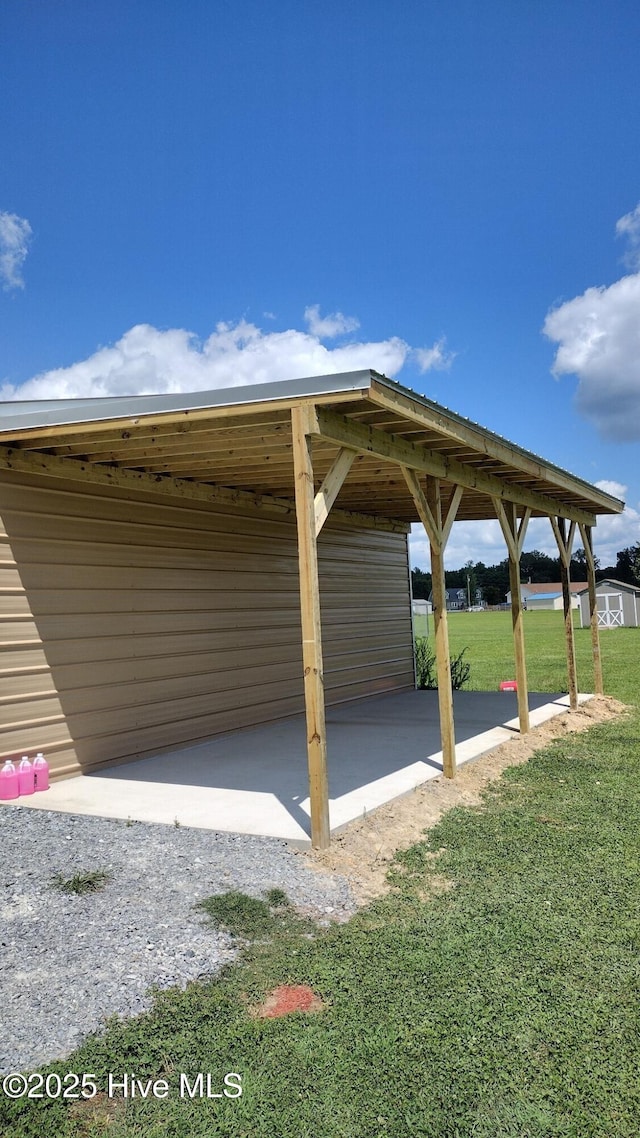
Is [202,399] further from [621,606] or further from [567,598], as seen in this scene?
[621,606]

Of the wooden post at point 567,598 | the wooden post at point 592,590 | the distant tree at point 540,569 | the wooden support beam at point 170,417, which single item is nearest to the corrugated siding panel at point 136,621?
the wooden support beam at point 170,417

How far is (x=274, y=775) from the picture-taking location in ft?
19.9

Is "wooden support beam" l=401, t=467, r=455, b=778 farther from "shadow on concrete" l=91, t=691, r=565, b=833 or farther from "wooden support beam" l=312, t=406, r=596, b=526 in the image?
"shadow on concrete" l=91, t=691, r=565, b=833

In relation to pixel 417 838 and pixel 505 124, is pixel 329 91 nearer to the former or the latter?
pixel 505 124

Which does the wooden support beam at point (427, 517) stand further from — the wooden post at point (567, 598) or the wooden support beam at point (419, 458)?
the wooden post at point (567, 598)

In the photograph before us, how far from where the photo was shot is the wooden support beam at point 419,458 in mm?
4641

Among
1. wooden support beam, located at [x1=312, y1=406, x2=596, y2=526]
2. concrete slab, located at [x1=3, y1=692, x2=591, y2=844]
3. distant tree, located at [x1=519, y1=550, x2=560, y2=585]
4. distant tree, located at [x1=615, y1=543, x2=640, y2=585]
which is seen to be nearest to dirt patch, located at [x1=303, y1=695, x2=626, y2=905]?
concrete slab, located at [x1=3, y1=692, x2=591, y2=844]

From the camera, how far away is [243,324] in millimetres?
25234

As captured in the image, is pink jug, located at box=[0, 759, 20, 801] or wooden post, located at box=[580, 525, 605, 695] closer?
pink jug, located at box=[0, 759, 20, 801]

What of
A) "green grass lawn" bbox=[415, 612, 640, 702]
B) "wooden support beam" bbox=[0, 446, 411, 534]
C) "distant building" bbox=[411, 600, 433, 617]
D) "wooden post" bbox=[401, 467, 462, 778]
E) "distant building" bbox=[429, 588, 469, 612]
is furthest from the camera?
"distant building" bbox=[429, 588, 469, 612]

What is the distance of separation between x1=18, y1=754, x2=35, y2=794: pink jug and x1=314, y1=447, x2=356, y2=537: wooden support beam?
304 centimetres

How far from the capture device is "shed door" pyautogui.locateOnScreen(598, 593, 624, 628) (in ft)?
124

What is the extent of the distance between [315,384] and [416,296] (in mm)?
14381

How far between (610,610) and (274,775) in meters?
36.0
